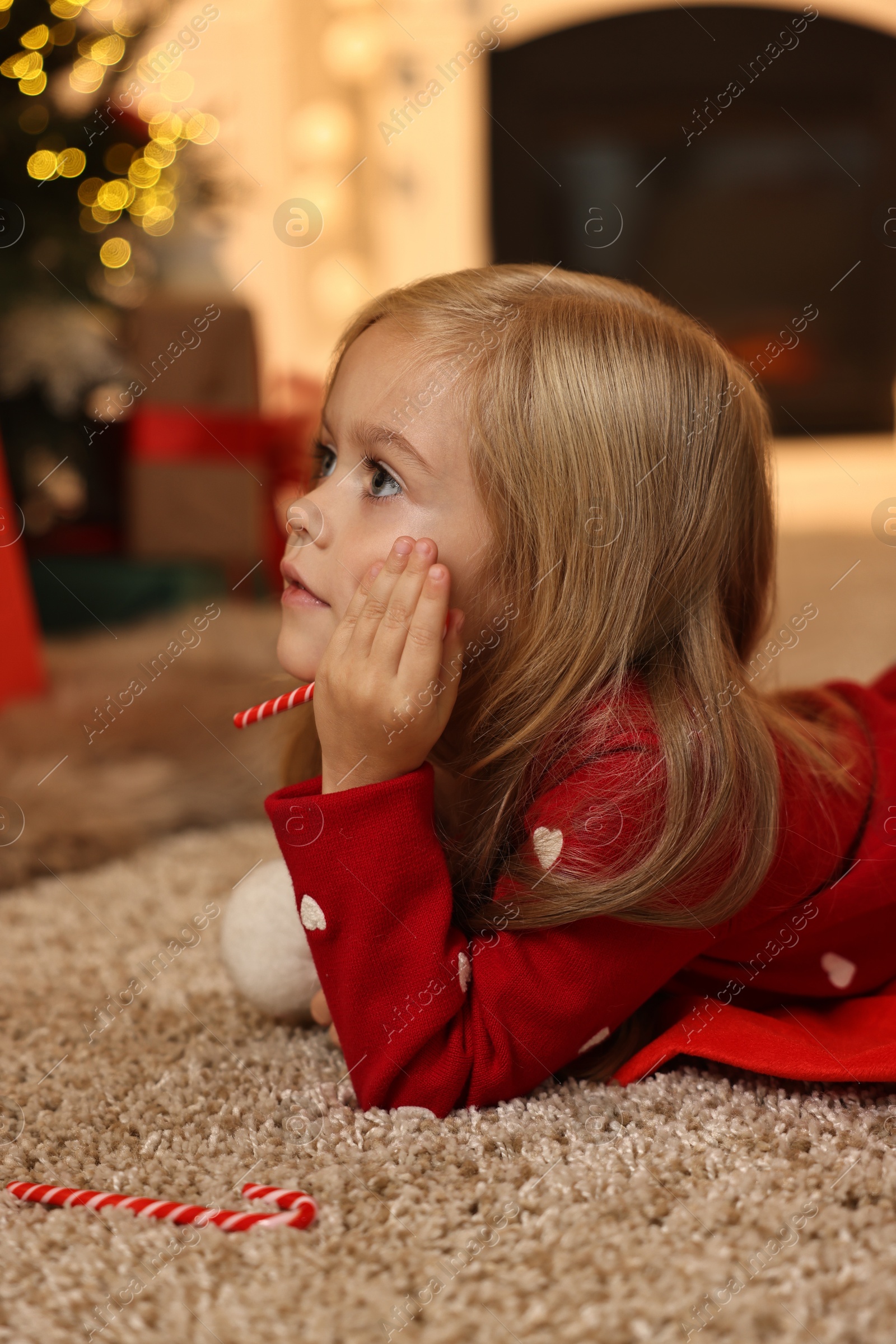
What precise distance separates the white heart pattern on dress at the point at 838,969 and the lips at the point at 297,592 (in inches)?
14.4

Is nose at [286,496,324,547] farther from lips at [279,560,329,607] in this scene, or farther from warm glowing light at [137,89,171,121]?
warm glowing light at [137,89,171,121]

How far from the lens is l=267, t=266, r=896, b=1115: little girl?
1.81ft

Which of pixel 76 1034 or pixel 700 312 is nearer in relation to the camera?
pixel 76 1034

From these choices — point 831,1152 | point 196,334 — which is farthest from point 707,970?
point 196,334

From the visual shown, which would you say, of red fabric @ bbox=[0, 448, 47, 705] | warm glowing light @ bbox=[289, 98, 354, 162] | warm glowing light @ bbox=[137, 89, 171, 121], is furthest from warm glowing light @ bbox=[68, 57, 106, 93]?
warm glowing light @ bbox=[289, 98, 354, 162]

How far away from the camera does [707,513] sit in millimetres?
605

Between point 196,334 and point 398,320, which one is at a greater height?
point 398,320

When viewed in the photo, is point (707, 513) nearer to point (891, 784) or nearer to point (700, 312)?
point (891, 784)

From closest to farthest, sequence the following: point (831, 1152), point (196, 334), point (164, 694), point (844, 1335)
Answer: point (844, 1335) < point (831, 1152) < point (164, 694) < point (196, 334)

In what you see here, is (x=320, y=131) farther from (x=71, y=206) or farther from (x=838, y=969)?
(x=838, y=969)

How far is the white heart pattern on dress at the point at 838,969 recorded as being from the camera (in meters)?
0.67

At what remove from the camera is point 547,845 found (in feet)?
1.83

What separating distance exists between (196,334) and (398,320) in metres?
1.49

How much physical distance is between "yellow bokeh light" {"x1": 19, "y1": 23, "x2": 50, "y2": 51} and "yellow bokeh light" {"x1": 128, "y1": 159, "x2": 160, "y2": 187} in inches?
7.4
